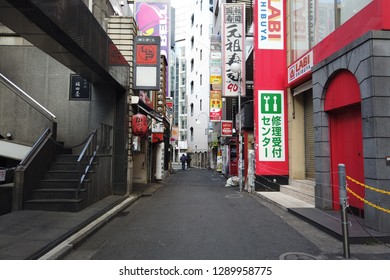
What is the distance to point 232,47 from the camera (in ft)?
59.3

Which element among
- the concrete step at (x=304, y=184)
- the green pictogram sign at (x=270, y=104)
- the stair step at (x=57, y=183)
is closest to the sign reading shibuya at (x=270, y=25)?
the green pictogram sign at (x=270, y=104)

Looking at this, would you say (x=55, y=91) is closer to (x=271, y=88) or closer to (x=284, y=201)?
(x=271, y=88)

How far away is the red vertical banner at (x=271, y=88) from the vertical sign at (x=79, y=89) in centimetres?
714

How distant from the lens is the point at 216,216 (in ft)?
29.0

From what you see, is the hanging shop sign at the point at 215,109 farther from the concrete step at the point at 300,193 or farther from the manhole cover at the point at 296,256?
the manhole cover at the point at 296,256

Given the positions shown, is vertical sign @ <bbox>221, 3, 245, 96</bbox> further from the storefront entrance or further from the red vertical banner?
the storefront entrance

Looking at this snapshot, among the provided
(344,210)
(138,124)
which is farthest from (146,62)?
(344,210)

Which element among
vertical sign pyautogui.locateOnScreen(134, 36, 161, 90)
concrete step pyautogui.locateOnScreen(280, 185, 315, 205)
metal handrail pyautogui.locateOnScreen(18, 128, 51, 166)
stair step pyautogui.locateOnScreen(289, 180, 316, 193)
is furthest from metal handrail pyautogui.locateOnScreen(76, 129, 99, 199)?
stair step pyautogui.locateOnScreen(289, 180, 316, 193)

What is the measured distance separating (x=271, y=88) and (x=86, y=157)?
8707mm

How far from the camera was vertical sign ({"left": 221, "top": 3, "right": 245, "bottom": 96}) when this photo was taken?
18.0 meters

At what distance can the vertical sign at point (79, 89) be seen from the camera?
12.3m

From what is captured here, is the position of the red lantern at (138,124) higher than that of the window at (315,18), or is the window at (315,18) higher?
the window at (315,18)

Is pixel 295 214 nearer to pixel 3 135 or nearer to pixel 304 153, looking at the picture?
pixel 304 153

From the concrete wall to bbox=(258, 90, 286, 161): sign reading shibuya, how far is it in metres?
6.46
